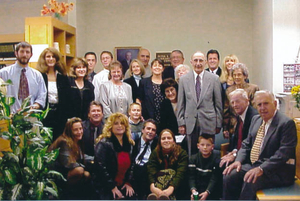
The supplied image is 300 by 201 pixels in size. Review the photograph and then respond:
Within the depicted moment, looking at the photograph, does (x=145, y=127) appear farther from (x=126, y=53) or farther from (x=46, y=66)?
(x=126, y=53)

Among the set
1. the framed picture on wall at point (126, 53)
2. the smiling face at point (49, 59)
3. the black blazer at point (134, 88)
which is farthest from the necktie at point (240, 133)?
the framed picture on wall at point (126, 53)

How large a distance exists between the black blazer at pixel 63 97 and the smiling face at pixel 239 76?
71.6 inches

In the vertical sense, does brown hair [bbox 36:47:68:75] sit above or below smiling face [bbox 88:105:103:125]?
above

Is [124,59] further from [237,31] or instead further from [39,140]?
[39,140]

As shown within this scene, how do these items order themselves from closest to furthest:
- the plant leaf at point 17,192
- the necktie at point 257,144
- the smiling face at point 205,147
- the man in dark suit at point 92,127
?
the plant leaf at point 17,192 < the necktie at point 257,144 < the smiling face at point 205,147 < the man in dark suit at point 92,127

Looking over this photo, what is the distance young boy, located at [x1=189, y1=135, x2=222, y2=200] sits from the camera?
3.66 meters

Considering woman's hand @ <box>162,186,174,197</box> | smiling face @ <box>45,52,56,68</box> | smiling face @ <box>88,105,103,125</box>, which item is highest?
smiling face @ <box>45,52,56,68</box>

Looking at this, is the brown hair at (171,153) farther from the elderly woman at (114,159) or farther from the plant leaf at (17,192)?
the plant leaf at (17,192)

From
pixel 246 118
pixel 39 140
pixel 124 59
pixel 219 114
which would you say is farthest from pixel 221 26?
pixel 39 140

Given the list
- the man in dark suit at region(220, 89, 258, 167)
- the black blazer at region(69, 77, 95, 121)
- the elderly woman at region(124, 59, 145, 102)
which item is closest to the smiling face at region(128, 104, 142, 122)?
the elderly woman at region(124, 59, 145, 102)

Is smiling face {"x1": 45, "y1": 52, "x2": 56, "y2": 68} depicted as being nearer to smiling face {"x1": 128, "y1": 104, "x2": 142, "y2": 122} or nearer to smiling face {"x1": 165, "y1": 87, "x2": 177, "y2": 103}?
smiling face {"x1": 128, "y1": 104, "x2": 142, "y2": 122}

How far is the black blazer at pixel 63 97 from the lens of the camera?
4.08m

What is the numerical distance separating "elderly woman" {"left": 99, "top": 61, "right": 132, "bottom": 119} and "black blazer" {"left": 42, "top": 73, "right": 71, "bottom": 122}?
385 millimetres

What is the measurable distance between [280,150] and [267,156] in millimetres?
151
